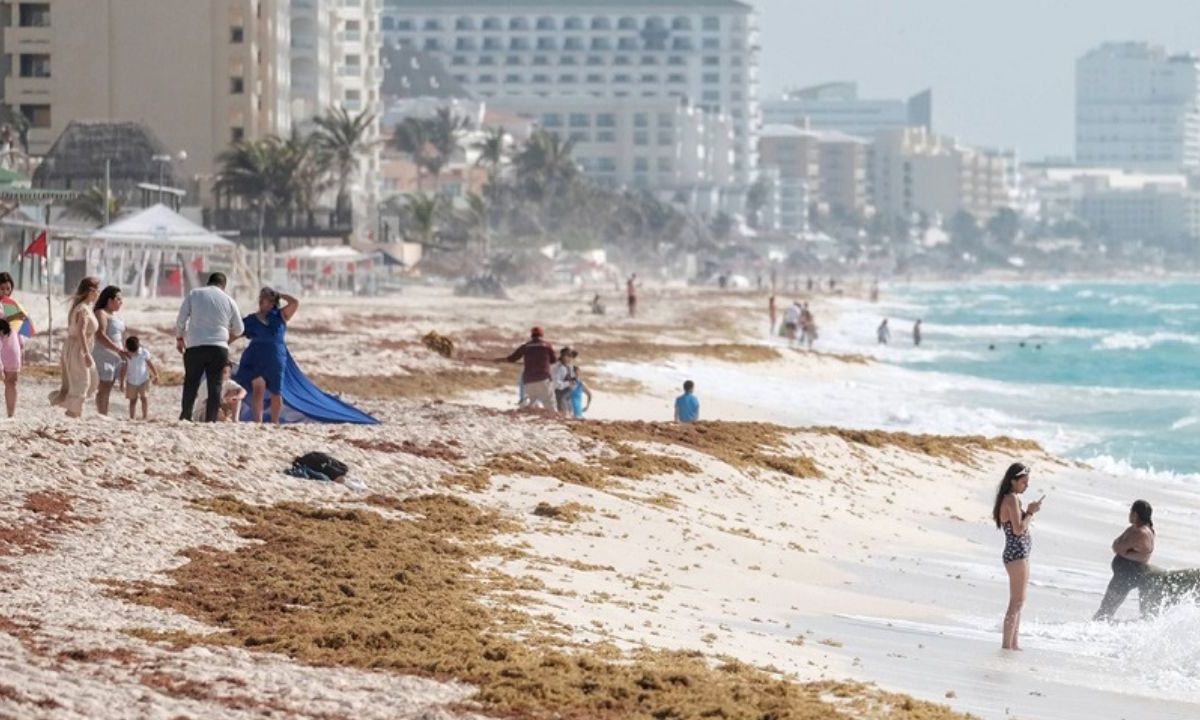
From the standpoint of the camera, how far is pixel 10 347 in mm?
19484

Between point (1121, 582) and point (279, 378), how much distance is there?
300 inches

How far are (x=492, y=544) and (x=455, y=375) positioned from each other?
19.0 meters

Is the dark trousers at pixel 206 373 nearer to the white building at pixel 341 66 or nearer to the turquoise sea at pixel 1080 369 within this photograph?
the turquoise sea at pixel 1080 369

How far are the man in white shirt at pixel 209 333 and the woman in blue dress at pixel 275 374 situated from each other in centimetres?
48

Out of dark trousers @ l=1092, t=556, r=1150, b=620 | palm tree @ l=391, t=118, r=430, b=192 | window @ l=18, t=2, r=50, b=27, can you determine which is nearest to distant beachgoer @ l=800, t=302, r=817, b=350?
window @ l=18, t=2, r=50, b=27

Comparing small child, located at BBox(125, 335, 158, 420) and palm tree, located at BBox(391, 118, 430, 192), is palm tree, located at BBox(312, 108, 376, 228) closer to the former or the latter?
palm tree, located at BBox(391, 118, 430, 192)

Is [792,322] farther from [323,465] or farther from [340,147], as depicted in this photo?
[323,465]

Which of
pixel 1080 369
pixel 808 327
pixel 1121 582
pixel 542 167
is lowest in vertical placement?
pixel 1080 369

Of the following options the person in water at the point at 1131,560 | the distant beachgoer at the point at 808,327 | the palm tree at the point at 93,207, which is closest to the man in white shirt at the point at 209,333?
the person in water at the point at 1131,560

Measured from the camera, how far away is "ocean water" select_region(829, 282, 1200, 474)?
40.5m

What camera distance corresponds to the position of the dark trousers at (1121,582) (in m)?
16.5

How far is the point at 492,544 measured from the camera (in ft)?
53.1

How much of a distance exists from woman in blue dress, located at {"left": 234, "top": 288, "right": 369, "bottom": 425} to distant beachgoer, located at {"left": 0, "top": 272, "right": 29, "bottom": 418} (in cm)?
187

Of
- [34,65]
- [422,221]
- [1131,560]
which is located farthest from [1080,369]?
[1131,560]
